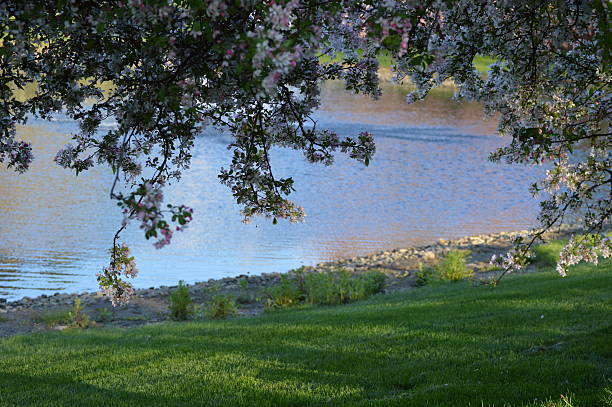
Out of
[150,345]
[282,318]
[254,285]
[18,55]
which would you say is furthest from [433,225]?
[18,55]

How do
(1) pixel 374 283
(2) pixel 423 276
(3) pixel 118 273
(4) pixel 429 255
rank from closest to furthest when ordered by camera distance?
(3) pixel 118 273
(1) pixel 374 283
(2) pixel 423 276
(4) pixel 429 255

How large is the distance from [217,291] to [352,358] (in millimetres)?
7975

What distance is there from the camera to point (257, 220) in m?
22.2

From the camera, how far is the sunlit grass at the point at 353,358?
20.7ft

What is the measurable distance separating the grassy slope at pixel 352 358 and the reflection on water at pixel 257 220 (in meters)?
6.91

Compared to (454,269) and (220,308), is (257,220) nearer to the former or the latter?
(454,269)

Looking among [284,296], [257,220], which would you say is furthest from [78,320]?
[257,220]

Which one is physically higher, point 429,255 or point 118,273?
point 429,255

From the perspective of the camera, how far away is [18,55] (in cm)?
457

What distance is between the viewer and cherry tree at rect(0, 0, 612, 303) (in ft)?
11.5

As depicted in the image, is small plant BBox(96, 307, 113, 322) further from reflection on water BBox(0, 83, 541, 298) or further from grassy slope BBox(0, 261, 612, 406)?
reflection on water BBox(0, 83, 541, 298)

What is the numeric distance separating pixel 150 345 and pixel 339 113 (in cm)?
4132

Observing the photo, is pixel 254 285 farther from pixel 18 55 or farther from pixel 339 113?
pixel 339 113

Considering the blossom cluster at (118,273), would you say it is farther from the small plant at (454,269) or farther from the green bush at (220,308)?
the small plant at (454,269)
